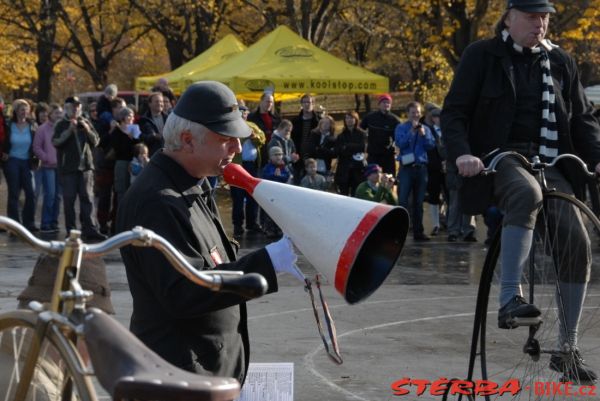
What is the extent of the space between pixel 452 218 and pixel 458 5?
402 inches

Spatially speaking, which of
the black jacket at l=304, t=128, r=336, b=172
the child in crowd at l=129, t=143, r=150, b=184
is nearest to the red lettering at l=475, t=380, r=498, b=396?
the child in crowd at l=129, t=143, r=150, b=184

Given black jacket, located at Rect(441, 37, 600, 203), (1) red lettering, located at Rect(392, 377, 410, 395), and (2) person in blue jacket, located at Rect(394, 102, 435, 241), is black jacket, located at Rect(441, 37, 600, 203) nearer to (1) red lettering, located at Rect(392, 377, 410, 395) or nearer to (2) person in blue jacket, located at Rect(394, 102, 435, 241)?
(1) red lettering, located at Rect(392, 377, 410, 395)

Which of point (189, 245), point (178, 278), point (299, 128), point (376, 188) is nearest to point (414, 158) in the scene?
point (376, 188)

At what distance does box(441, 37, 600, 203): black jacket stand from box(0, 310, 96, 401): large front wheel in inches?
135

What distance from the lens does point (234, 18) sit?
4562 centimetres

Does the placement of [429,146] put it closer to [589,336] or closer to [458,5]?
[458,5]

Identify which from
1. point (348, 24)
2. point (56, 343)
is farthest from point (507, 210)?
point (348, 24)

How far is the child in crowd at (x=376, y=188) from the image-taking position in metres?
17.2

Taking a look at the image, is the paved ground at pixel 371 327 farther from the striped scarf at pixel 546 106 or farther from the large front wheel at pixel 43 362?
the large front wheel at pixel 43 362

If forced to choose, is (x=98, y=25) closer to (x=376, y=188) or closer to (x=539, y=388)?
(x=376, y=188)

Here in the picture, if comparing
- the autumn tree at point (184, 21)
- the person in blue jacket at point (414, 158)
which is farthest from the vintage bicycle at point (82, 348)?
the autumn tree at point (184, 21)

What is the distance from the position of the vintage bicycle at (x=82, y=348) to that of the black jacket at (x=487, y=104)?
3392mm

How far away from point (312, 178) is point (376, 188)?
3.97 ft

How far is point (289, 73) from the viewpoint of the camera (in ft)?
87.1
